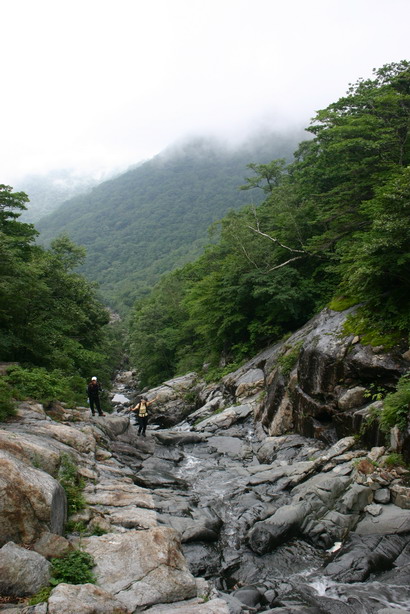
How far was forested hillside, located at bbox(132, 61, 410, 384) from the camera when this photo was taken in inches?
537

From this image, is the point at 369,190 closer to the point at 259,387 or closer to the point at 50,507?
the point at 259,387

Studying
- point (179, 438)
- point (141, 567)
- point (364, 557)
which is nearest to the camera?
point (141, 567)

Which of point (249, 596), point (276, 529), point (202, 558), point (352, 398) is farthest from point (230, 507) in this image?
point (352, 398)

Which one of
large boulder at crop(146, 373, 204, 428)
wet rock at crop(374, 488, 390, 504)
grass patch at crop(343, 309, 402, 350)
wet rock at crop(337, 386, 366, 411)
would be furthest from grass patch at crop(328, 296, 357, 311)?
large boulder at crop(146, 373, 204, 428)

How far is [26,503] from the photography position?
6414mm

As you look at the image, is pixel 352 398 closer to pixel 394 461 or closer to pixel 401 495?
pixel 394 461

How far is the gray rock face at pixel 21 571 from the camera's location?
5152 millimetres

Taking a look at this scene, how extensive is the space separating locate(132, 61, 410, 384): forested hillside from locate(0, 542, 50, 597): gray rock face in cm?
1144

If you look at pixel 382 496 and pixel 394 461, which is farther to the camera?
pixel 394 461

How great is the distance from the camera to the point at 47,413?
46.9 feet

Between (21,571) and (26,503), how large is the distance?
1240mm

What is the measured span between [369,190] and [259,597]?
65.4 feet

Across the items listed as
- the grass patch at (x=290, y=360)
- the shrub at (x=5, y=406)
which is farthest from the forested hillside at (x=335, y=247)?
the shrub at (x=5, y=406)

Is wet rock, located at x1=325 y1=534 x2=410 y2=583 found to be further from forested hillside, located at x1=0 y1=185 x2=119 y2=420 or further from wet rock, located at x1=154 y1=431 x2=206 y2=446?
wet rock, located at x1=154 y1=431 x2=206 y2=446
